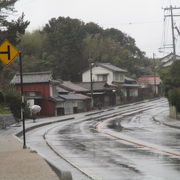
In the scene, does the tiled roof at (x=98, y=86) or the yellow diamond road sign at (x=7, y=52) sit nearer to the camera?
the yellow diamond road sign at (x=7, y=52)

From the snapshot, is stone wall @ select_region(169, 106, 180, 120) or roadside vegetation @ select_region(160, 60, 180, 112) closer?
stone wall @ select_region(169, 106, 180, 120)

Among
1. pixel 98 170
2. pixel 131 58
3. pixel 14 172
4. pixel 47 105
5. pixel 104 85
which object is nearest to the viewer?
pixel 14 172

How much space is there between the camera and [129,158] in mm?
16078

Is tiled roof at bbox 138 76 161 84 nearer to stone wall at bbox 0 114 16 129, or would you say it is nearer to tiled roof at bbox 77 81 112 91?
tiled roof at bbox 77 81 112 91

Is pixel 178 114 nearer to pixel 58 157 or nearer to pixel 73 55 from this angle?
pixel 58 157

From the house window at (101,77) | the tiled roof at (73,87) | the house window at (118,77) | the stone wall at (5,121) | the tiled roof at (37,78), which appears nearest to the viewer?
the stone wall at (5,121)

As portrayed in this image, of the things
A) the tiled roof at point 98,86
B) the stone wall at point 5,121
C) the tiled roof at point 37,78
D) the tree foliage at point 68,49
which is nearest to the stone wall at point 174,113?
the stone wall at point 5,121

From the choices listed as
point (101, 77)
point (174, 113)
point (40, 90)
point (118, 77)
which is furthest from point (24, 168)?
point (118, 77)

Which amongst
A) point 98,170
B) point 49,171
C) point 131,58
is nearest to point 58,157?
point 98,170

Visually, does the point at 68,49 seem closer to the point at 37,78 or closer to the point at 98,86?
the point at 98,86

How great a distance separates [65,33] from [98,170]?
89045 mm

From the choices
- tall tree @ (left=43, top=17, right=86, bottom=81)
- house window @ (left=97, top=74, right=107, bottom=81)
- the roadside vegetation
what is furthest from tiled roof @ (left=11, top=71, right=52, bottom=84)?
house window @ (left=97, top=74, right=107, bottom=81)

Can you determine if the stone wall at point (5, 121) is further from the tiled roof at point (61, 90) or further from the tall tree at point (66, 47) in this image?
the tall tree at point (66, 47)

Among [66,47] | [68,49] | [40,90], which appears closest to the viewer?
[40,90]
